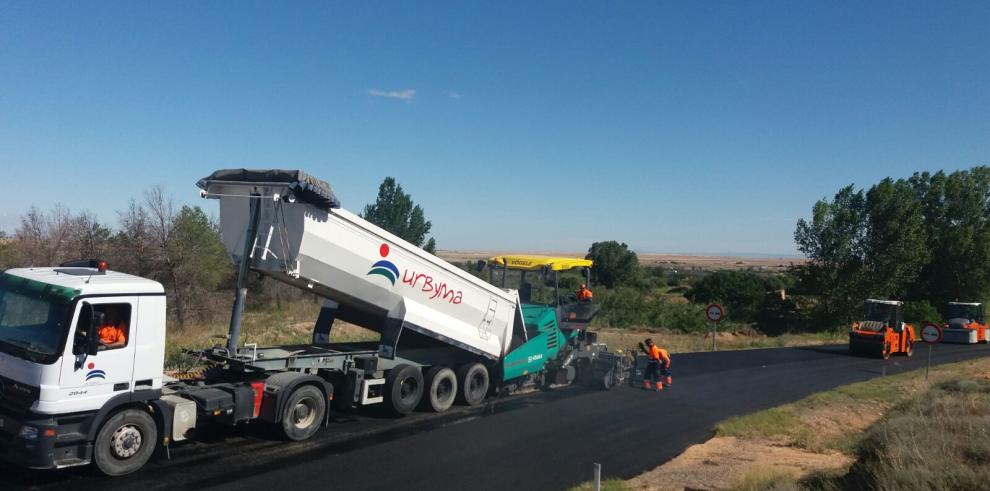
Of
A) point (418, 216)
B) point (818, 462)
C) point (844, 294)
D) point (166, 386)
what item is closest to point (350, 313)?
point (166, 386)

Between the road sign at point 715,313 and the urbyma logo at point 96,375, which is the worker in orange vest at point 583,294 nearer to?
the road sign at point 715,313

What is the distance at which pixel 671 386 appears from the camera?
1648 centimetres

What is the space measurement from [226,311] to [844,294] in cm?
3485

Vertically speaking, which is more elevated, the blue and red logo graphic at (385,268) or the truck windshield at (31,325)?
the blue and red logo graphic at (385,268)

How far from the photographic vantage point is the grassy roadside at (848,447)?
21.5ft

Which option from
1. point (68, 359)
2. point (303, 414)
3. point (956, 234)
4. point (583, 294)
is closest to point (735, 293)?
point (956, 234)

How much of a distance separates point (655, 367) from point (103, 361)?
12.0 metres

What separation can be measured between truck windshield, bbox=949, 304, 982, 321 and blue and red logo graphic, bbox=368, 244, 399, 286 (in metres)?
34.7

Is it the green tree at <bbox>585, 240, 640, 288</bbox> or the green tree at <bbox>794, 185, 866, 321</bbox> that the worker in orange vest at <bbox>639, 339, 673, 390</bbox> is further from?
the green tree at <bbox>585, 240, 640, 288</bbox>

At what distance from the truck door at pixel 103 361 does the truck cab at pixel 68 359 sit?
1cm

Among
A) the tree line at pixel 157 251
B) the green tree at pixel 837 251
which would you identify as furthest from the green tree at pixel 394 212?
the green tree at pixel 837 251

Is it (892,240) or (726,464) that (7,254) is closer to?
(726,464)

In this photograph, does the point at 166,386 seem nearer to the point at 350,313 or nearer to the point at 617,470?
the point at 350,313

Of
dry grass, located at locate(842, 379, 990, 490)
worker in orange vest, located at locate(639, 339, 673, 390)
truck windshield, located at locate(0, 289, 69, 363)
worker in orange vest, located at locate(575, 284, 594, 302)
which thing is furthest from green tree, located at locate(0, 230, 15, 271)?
dry grass, located at locate(842, 379, 990, 490)
